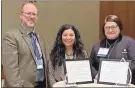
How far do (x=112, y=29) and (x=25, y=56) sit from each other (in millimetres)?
727

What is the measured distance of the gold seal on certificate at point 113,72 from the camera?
5.80ft

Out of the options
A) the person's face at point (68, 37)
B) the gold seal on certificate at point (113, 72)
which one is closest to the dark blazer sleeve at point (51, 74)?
the person's face at point (68, 37)

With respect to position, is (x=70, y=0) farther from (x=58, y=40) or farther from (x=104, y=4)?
(x=58, y=40)

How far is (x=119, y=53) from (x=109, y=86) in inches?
16.8

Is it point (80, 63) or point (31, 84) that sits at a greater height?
point (80, 63)

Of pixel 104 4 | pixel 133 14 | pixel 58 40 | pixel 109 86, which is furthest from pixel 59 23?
pixel 109 86

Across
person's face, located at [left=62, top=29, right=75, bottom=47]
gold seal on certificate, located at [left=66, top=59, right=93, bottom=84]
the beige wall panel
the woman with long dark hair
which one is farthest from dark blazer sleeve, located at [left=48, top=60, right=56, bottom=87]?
the beige wall panel

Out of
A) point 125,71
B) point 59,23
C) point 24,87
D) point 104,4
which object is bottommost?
point 24,87

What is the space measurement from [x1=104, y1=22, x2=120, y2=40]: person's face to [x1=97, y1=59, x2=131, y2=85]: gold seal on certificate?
1.25 ft

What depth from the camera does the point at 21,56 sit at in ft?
6.53

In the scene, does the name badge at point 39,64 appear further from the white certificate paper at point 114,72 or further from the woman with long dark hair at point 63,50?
the white certificate paper at point 114,72

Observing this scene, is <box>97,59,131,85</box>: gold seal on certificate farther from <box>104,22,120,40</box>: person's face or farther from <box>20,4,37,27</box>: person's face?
<box>20,4,37,27</box>: person's face

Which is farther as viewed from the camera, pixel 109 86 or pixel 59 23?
pixel 59 23

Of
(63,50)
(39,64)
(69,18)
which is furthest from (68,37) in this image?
(69,18)
